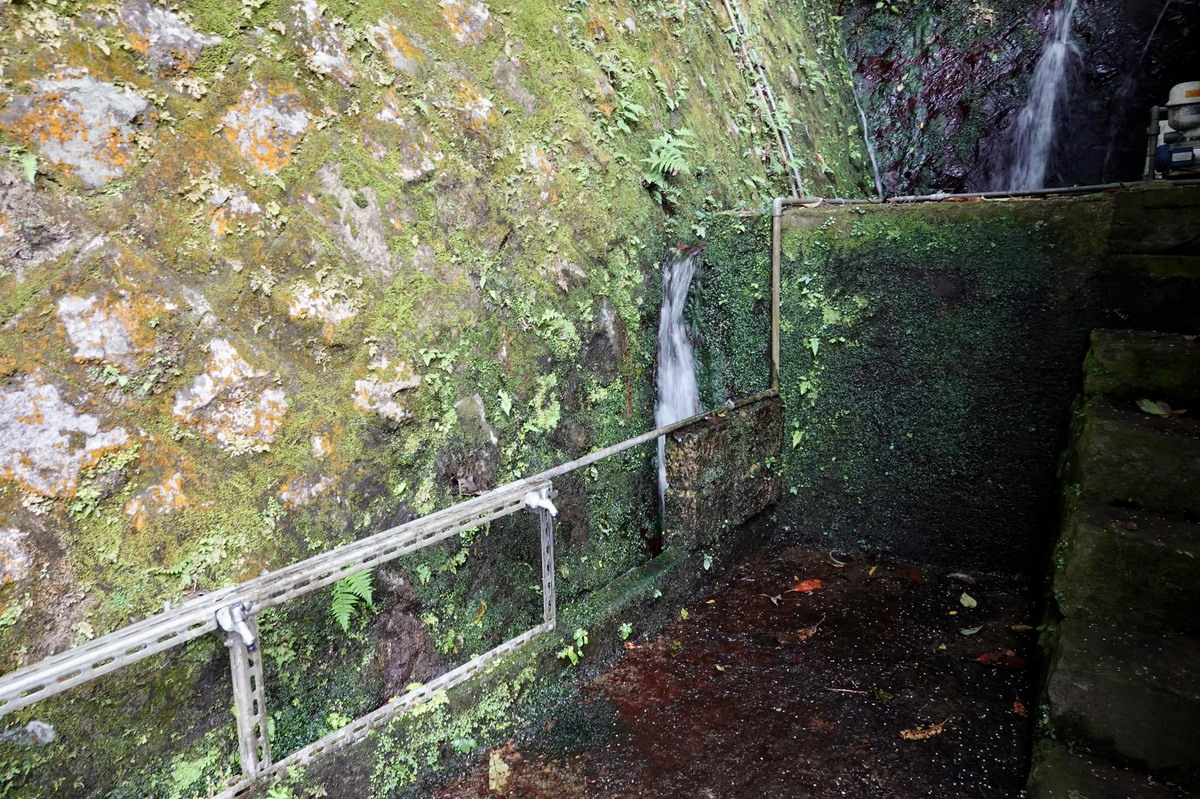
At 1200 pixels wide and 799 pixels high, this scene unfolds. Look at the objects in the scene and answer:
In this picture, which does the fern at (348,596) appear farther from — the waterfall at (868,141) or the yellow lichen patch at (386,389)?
the waterfall at (868,141)

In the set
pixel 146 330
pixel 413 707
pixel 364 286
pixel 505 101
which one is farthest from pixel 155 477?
pixel 505 101

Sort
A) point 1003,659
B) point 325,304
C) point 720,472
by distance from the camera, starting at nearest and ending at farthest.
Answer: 1. point 325,304
2. point 1003,659
3. point 720,472

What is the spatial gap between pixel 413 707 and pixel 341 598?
616mm

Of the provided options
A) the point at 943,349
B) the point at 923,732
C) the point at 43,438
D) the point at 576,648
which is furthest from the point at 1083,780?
the point at 43,438

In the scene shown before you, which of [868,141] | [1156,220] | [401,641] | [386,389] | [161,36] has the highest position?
[868,141]

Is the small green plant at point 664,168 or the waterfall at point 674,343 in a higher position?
the small green plant at point 664,168

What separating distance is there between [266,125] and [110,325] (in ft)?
3.94

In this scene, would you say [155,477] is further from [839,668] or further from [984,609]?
[984,609]

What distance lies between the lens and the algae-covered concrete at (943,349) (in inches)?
168

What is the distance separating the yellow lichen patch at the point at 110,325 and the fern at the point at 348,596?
1.26m

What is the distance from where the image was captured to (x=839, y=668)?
13.1ft

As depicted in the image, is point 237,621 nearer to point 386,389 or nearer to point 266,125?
point 386,389

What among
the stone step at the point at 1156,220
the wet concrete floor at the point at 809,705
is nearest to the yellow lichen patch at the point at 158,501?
the wet concrete floor at the point at 809,705

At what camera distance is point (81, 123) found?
263 cm
